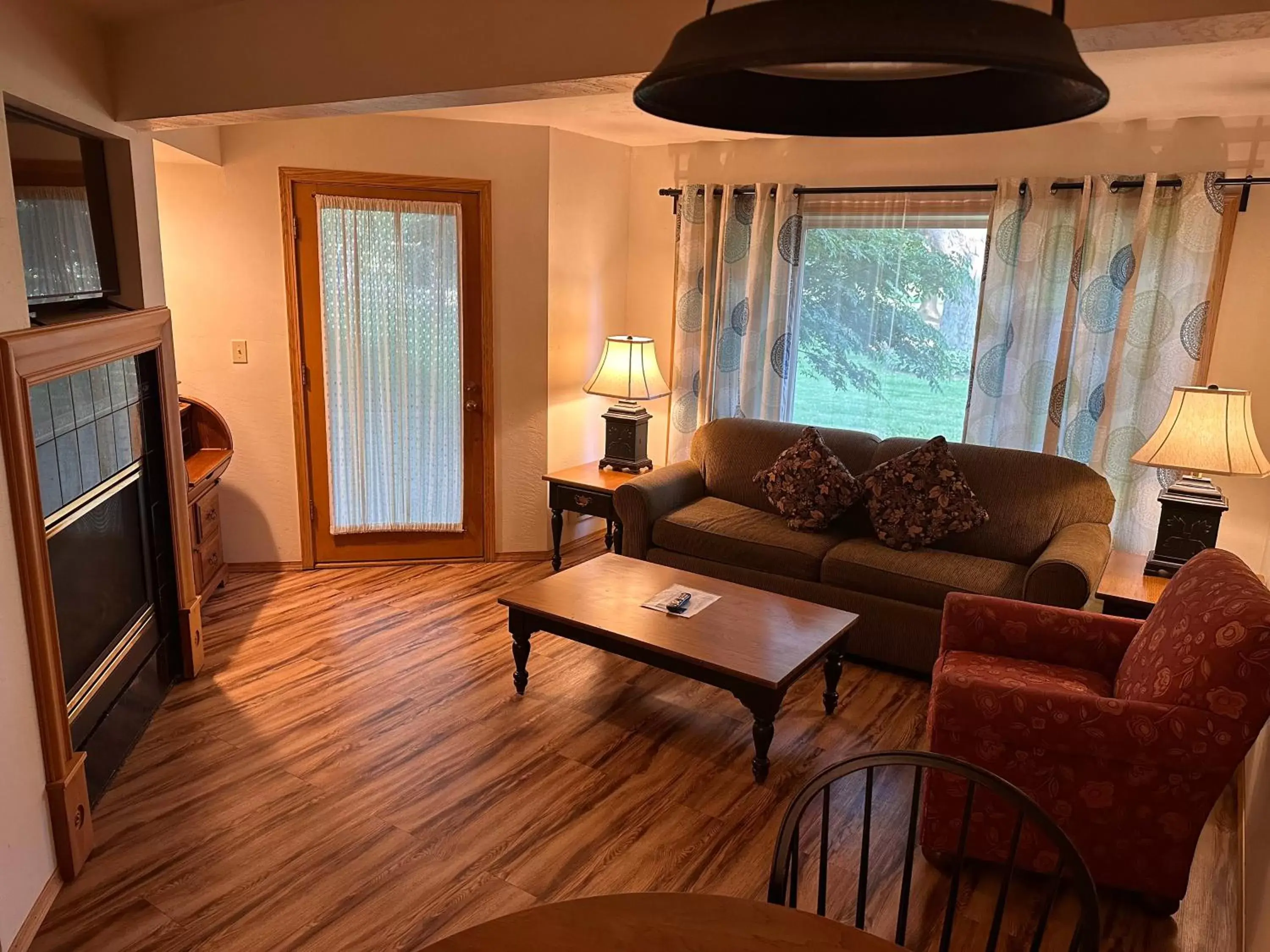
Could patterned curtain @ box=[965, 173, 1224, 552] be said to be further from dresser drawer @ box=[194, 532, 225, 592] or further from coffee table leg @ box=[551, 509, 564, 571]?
dresser drawer @ box=[194, 532, 225, 592]

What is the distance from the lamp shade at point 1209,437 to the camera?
10.1ft

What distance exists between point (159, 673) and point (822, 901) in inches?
109

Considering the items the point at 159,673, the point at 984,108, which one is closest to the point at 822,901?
the point at 984,108

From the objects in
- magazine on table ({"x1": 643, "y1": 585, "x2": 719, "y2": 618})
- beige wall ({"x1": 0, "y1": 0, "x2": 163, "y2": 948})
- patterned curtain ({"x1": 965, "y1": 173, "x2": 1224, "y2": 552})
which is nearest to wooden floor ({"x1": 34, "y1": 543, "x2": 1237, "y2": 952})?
beige wall ({"x1": 0, "y1": 0, "x2": 163, "y2": 948})

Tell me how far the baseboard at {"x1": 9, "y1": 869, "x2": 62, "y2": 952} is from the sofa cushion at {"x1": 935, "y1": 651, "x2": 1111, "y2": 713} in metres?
2.37

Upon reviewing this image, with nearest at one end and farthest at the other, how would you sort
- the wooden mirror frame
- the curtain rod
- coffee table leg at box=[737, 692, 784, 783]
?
the wooden mirror frame < coffee table leg at box=[737, 692, 784, 783] < the curtain rod

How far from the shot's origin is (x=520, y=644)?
11.0ft

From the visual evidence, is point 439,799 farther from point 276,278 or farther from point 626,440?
point 276,278

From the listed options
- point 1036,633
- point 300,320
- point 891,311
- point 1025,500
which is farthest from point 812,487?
point 300,320

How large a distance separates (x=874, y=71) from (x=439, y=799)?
8.20 ft

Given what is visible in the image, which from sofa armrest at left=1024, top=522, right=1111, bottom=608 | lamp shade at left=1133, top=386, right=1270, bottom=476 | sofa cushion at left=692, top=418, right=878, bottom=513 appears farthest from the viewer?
sofa cushion at left=692, top=418, right=878, bottom=513

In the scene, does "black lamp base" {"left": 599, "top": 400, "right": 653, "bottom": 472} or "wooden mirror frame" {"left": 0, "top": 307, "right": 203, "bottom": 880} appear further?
"black lamp base" {"left": 599, "top": 400, "right": 653, "bottom": 472}

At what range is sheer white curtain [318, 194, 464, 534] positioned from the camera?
14.5 feet

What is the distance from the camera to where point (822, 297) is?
4.60 metres
